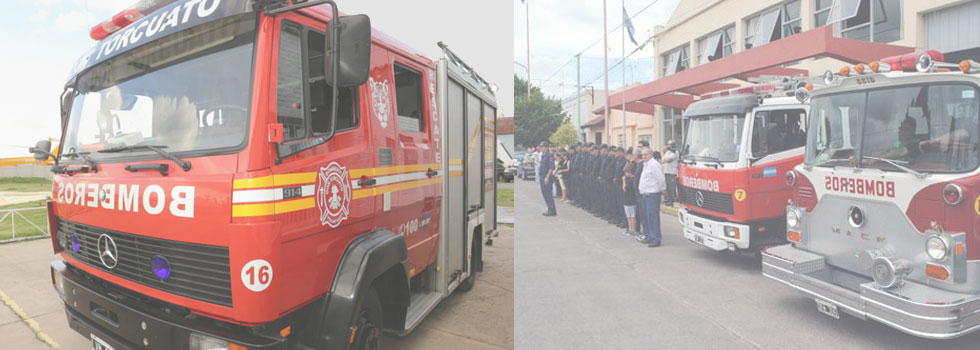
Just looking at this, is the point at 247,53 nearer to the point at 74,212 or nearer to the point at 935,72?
the point at 74,212

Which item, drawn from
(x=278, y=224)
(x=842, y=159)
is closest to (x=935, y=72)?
(x=842, y=159)

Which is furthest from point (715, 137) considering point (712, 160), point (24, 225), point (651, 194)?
point (24, 225)

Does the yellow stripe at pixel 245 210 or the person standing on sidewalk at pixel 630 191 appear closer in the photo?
the yellow stripe at pixel 245 210

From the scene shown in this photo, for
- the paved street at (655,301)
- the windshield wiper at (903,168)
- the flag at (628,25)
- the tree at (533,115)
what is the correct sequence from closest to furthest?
1. the windshield wiper at (903,168)
2. the paved street at (655,301)
3. the flag at (628,25)
4. the tree at (533,115)

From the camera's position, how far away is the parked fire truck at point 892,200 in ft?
5.53

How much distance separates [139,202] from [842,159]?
9.75 feet

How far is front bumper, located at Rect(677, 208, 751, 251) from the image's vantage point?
7.76 ft

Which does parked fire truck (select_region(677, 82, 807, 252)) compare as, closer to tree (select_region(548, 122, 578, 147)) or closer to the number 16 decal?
tree (select_region(548, 122, 578, 147))

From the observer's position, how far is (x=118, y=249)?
245 cm

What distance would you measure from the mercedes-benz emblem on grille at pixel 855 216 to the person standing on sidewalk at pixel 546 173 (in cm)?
147

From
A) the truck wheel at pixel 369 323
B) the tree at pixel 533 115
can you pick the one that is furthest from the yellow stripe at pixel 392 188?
the tree at pixel 533 115

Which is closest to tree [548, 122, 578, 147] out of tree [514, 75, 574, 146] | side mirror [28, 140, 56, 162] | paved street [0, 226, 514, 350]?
tree [514, 75, 574, 146]

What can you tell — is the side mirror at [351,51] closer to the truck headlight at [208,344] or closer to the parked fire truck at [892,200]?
the truck headlight at [208,344]

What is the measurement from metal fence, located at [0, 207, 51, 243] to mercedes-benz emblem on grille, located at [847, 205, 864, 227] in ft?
38.2
